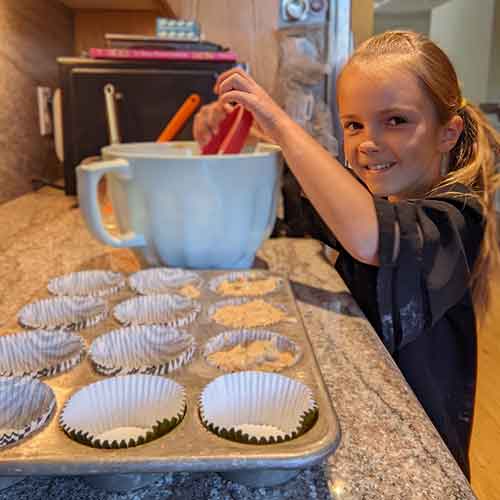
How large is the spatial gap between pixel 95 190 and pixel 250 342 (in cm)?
25

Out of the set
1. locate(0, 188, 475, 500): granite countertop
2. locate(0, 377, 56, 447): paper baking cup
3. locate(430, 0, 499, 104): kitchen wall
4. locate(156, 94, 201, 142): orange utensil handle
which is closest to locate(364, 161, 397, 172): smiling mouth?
locate(0, 188, 475, 500): granite countertop

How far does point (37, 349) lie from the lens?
438 millimetres

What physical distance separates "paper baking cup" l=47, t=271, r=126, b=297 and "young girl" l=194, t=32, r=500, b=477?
Result: 0.76 ft

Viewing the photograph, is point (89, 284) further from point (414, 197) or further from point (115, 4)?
point (115, 4)

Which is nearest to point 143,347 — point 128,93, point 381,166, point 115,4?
point 381,166

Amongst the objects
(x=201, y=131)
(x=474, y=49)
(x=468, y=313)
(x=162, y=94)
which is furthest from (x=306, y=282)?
(x=474, y=49)

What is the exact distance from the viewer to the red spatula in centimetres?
66

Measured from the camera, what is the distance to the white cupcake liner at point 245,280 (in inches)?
22.0

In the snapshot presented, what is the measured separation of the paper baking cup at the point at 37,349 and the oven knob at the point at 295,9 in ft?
2.79

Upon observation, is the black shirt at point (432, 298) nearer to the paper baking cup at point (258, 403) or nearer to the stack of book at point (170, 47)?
the paper baking cup at point (258, 403)

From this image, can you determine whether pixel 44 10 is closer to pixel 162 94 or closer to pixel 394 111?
pixel 162 94

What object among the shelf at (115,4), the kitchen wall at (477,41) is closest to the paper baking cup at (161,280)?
the shelf at (115,4)

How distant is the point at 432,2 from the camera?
106 inches

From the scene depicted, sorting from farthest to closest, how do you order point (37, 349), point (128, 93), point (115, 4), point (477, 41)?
point (477, 41)
point (115, 4)
point (128, 93)
point (37, 349)
